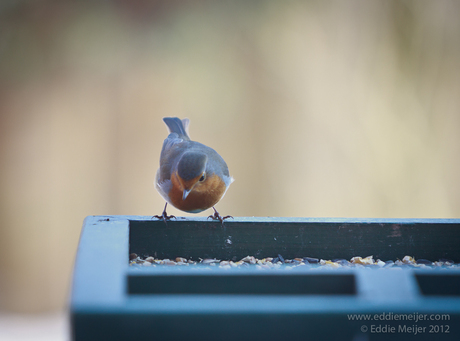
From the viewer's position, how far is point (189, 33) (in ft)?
14.9

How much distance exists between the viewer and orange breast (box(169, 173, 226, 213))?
2.77 meters

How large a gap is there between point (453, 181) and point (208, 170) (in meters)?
2.75

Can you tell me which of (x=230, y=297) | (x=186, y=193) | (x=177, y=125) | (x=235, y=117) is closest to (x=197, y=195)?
(x=186, y=193)

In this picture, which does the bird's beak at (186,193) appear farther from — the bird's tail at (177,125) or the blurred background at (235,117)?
the blurred background at (235,117)

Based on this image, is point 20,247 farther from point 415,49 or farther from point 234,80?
point 415,49

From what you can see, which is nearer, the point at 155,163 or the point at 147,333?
the point at 147,333

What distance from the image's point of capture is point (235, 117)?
15.5 feet

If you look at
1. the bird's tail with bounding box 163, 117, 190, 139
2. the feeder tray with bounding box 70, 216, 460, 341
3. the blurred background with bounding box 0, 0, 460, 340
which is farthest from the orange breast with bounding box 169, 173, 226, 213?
the blurred background with bounding box 0, 0, 460, 340

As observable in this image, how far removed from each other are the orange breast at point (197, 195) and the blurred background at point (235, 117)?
1764 mm

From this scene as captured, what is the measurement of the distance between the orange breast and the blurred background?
1764 mm

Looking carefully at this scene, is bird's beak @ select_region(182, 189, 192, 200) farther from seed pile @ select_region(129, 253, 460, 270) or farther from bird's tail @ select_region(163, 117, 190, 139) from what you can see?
bird's tail @ select_region(163, 117, 190, 139)

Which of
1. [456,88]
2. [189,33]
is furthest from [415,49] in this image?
[189,33]

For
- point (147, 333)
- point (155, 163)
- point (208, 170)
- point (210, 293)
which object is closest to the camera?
point (147, 333)

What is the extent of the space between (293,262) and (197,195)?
Result: 2.62 ft
